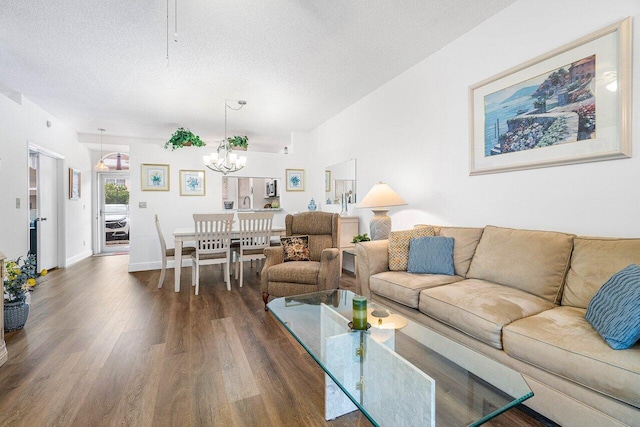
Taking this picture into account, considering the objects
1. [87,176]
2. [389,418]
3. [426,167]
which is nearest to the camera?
[389,418]

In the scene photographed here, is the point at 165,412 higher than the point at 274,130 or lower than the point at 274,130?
lower

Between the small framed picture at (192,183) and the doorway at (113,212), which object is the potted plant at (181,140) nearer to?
the small framed picture at (192,183)

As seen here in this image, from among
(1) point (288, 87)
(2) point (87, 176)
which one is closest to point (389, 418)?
(1) point (288, 87)

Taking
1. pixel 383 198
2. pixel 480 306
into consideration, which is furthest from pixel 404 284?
pixel 383 198

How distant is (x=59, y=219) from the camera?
211 inches

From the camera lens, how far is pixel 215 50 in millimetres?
2908

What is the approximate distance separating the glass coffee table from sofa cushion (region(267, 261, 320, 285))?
1.11m

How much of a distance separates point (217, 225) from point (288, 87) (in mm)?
2033

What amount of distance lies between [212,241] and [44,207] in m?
3.29

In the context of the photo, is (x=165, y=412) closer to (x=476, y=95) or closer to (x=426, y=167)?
(x=426, y=167)

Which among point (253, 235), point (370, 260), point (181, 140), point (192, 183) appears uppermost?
point (181, 140)

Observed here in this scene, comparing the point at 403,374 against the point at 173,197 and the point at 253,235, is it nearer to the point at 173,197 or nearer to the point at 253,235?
the point at 253,235

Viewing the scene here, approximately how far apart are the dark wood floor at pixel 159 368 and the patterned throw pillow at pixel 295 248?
24.3 inches

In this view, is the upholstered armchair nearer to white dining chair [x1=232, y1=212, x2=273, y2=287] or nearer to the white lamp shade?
the white lamp shade
